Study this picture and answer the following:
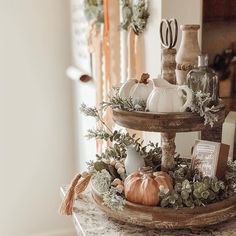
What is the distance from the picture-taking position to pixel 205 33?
2.00 m

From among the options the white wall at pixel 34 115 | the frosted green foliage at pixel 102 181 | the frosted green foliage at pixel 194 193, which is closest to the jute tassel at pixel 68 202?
the frosted green foliage at pixel 102 181

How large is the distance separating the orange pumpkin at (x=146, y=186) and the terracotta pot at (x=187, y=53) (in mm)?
318

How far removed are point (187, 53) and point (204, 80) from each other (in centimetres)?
18

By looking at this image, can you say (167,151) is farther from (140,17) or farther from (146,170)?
(140,17)

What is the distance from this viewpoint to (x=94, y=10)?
7.55 feet

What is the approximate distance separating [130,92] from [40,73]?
65.9 inches

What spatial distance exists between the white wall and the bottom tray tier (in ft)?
5.85

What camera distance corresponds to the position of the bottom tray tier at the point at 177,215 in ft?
3.78

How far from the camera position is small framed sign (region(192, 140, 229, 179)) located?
124cm

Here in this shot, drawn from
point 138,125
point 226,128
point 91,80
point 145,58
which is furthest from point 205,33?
point 138,125

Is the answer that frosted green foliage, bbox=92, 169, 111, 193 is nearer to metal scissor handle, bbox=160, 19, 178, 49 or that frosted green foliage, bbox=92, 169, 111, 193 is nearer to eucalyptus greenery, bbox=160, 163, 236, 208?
eucalyptus greenery, bbox=160, 163, 236, 208

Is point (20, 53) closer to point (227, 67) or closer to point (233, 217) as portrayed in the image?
point (227, 67)

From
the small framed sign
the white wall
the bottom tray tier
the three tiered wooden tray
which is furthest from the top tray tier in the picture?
the white wall

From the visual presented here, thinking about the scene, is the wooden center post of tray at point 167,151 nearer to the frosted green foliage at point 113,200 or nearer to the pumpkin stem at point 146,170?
the pumpkin stem at point 146,170
